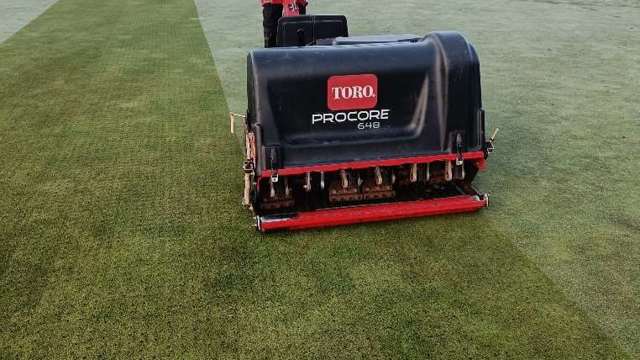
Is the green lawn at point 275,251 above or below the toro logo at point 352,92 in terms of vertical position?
below

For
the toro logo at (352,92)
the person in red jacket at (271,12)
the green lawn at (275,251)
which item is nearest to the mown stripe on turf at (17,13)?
the green lawn at (275,251)

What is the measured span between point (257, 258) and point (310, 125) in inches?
42.7

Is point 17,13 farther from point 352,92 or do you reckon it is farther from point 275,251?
point 275,251

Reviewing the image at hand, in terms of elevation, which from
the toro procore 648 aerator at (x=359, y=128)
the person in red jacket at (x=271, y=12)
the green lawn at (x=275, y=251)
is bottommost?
the green lawn at (x=275, y=251)

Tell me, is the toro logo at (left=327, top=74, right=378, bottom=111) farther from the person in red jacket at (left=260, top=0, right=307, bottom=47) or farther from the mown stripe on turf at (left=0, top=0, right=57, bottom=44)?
the mown stripe on turf at (left=0, top=0, right=57, bottom=44)

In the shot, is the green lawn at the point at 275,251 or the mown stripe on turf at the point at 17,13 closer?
the green lawn at the point at 275,251

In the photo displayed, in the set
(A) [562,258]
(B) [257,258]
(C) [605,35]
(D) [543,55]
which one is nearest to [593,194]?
(A) [562,258]

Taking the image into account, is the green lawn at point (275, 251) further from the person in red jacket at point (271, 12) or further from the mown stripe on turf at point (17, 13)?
the mown stripe on turf at point (17, 13)

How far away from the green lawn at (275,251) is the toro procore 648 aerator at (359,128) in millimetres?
230

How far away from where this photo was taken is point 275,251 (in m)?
3.96

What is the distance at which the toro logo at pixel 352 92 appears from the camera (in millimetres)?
4082

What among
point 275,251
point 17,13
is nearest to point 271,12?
point 275,251

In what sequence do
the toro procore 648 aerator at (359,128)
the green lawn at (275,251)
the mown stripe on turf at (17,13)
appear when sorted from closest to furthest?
1. the green lawn at (275,251)
2. the toro procore 648 aerator at (359,128)
3. the mown stripe on turf at (17,13)

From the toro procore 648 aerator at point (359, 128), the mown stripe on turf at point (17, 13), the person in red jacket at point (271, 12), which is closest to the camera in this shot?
the toro procore 648 aerator at point (359, 128)
